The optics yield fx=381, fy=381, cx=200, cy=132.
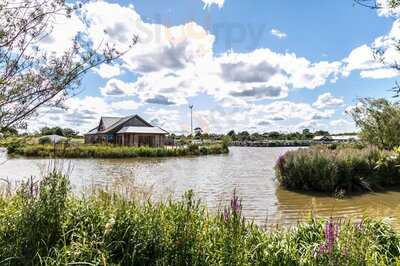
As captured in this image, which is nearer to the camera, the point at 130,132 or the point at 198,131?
the point at 130,132

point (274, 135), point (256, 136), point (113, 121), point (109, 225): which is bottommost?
point (109, 225)

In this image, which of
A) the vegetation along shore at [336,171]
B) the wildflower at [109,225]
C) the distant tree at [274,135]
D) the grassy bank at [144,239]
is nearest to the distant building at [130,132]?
the vegetation along shore at [336,171]

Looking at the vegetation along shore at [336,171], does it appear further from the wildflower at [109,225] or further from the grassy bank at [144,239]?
the wildflower at [109,225]

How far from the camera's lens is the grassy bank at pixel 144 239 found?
3.60 meters

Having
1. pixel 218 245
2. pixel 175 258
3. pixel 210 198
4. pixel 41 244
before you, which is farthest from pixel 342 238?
pixel 210 198

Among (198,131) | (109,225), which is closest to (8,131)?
(109,225)

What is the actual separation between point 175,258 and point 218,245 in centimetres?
49

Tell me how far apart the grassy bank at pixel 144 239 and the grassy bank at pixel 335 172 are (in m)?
8.80

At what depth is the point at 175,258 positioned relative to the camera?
12.3 feet

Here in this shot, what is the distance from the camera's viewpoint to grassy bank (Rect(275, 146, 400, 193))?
13.2m

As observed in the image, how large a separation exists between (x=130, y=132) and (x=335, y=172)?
3444 cm

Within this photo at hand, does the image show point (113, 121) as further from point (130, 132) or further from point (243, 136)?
point (243, 136)

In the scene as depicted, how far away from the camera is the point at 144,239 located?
157 inches

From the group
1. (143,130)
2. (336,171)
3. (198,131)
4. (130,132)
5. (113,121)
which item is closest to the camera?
(336,171)
